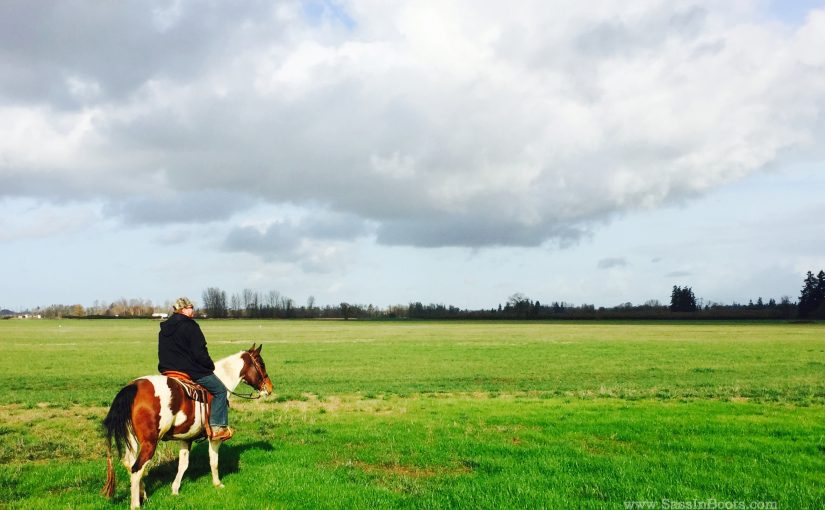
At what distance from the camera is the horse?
873cm

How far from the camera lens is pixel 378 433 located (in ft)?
47.0

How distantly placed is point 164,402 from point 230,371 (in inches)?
67.4

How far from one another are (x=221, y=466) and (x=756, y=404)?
17.3 meters

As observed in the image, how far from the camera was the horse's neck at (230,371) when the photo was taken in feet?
34.8

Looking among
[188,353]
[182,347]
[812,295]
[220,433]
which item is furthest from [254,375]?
[812,295]

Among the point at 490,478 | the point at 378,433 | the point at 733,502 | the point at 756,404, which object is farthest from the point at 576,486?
the point at 756,404

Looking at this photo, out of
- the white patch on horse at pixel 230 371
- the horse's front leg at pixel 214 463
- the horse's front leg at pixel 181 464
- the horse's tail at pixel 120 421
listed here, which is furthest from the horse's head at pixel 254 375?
the horse's tail at pixel 120 421

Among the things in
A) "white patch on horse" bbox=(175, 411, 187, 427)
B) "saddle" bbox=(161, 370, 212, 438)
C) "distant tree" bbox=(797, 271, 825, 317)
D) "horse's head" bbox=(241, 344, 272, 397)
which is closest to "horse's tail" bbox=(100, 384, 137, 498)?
"white patch on horse" bbox=(175, 411, 187, 427)

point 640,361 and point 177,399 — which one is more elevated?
point 177,399

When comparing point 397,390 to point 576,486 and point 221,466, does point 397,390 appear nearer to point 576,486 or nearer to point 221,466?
point 221,466

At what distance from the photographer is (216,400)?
1021 cm

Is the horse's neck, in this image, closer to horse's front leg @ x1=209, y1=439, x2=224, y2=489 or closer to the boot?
the boot

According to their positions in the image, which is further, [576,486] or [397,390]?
[397,390]

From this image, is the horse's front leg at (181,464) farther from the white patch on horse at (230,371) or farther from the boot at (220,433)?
the white patch on horse at (230,371)
